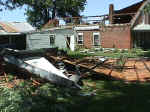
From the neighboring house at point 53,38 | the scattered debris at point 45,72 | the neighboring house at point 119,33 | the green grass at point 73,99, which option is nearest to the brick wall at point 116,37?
the neighboring house at point 119,33

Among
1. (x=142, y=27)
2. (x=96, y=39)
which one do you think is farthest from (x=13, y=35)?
(x=142, y=27)

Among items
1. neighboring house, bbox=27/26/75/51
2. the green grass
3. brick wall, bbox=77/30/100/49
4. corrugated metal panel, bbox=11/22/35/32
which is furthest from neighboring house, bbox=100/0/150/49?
the green grass

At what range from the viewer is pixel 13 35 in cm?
3025

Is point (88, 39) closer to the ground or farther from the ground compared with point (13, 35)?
closer to the ground

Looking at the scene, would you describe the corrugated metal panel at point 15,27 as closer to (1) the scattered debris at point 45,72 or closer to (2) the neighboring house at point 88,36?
(2) the neighboring house at point 88,36

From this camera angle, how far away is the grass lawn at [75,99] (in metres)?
6.84

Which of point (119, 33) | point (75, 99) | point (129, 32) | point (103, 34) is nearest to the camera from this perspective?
point (75, 99)

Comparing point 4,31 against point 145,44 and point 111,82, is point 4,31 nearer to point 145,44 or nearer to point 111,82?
point 145,44

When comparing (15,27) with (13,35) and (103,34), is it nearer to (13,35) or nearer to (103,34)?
(13,35)

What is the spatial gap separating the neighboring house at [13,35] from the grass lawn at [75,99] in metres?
19.6

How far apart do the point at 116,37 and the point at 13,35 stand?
1443 cm

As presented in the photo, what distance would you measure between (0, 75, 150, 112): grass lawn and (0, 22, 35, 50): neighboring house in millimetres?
19595

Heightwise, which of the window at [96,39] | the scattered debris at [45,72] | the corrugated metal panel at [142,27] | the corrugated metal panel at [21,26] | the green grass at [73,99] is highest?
the corrugated metal panel at [21,26]

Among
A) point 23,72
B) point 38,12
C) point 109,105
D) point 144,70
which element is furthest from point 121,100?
point 38,12
